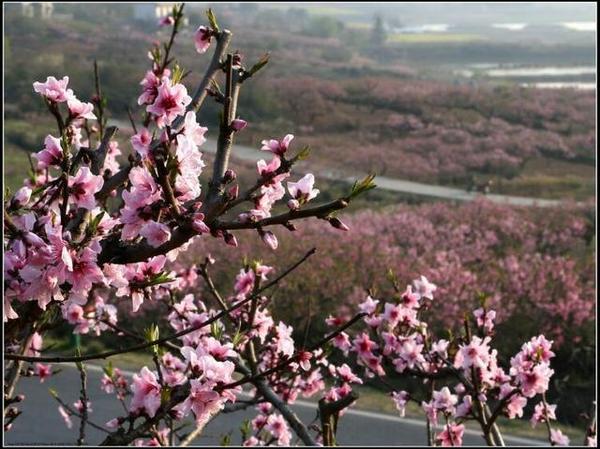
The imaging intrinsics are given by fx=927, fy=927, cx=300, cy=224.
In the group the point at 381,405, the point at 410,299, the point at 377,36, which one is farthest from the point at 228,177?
the point at 377,36

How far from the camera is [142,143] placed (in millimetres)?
2217

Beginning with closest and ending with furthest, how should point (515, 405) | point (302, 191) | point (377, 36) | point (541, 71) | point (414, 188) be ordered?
point (302, 191) < point (515, 405) < point (414, 188) < point (541, 71) < point (377, 36)

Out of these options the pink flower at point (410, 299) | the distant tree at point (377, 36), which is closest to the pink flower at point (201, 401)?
the pink flower at point (410, 299)

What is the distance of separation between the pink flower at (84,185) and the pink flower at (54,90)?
380 millimetres

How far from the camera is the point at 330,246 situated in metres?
13.5

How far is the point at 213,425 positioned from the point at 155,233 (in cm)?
729

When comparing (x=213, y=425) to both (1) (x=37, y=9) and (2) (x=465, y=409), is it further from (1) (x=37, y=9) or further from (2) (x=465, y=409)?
(1) (x=37, y=9)

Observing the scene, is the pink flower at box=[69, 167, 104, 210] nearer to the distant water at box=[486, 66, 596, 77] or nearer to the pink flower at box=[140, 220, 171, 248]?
the pink flower at box=[140, 220, 171, 248]

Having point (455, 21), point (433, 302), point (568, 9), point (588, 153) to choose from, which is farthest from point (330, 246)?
point (568, 9)

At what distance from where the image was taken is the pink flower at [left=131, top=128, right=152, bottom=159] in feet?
7.13

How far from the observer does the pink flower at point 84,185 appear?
7.52 feet

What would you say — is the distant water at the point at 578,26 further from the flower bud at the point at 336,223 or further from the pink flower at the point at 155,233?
the pink flower at the point at 155,233

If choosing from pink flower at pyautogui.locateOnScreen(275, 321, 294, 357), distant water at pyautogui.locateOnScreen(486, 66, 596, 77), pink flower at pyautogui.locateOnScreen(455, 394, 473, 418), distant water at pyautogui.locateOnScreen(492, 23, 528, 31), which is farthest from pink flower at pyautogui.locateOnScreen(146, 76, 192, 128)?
distant water at pyautogui.locateOnScreen(492, 23, 528, 31)

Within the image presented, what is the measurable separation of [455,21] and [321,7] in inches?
928
